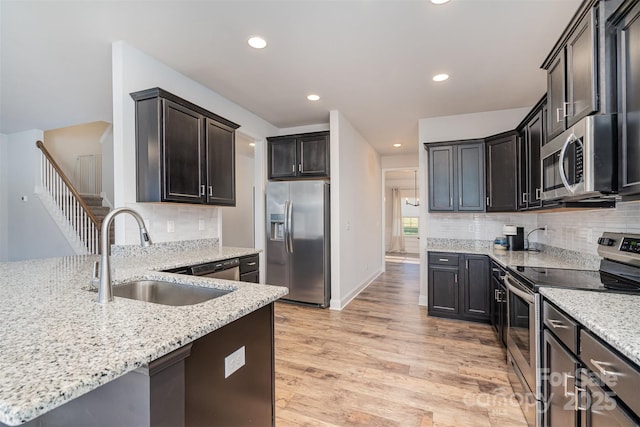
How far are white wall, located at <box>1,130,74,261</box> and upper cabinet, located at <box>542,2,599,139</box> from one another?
6.54 meters

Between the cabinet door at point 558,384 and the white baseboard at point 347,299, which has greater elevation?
the cabinet door at point 558,384

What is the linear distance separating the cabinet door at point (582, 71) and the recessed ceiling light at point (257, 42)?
2.11m

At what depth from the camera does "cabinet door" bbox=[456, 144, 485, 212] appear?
12.6 feet

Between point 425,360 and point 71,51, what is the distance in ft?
14.1

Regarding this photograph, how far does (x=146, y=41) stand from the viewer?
8.26 ft

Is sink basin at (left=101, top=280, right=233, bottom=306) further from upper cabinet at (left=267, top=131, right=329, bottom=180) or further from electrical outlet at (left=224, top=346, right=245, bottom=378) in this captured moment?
upper cabinet at (left=267, top=131, right=329, bottom=180)

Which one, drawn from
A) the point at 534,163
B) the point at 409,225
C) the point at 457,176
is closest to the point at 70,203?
the point at 457,176

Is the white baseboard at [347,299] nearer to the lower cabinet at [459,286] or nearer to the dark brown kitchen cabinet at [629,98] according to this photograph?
the lower cabinet at [459,286]

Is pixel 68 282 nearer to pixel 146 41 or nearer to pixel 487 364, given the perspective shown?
pixel 146 41

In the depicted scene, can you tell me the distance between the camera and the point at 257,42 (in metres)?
2.50

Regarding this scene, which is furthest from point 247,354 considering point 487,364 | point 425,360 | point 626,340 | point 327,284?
point 327,284

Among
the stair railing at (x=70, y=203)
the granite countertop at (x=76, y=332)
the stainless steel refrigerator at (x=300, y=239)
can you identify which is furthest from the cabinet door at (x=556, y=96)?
the stair railing at (x=70, y=203)

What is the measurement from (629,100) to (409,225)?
9.40m

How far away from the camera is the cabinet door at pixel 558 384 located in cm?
131
